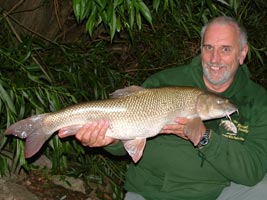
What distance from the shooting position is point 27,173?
14.7 feet

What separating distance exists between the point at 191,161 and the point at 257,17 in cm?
373

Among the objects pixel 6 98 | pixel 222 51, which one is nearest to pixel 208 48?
pixel 222 51

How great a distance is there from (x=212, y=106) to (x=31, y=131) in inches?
49.8

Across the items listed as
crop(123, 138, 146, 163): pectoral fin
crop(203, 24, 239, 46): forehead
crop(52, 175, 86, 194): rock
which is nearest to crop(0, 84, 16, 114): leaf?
crop(123, 138, 146, 163): pectoral fin

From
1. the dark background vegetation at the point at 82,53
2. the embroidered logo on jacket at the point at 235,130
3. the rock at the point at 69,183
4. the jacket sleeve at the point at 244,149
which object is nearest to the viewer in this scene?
the jacket sleeve at the point at 244,149

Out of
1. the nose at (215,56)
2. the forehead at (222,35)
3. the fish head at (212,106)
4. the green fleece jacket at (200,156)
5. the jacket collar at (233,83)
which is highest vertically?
the forehead at (222,35)

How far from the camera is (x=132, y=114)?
3314 millimetres

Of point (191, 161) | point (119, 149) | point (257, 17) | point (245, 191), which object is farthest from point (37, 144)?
point (257, 17)

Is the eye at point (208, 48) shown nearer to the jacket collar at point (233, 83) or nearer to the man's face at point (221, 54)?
the man's face at point (221, 54)

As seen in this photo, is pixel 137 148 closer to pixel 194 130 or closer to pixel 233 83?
pixel 194 130

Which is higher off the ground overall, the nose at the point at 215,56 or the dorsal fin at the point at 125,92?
the nose at the point at 215,56

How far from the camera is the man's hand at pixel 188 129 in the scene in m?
3.16

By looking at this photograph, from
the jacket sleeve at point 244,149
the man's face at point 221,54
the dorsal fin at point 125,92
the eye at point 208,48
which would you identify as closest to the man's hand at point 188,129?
the jacket sleeve at point 244,149

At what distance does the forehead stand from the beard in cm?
20
